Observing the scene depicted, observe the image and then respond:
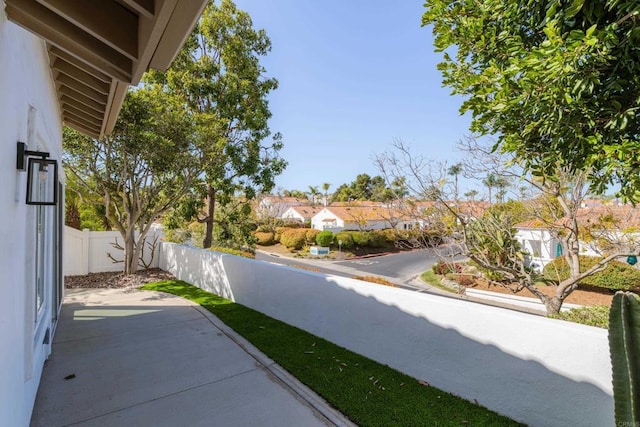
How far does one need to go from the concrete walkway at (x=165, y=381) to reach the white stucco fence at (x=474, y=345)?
1.44 m

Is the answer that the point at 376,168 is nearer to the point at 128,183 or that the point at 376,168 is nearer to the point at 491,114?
the point at 491,114

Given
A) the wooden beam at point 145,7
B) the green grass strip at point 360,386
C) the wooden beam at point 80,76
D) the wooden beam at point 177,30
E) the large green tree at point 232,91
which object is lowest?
the green grass strip at point 360,386

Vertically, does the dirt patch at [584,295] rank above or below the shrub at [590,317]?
below

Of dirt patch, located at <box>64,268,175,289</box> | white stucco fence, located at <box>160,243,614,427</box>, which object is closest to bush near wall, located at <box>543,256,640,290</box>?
white stucco fence, located at <box>160,243,614,427</box>

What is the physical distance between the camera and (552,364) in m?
3.46

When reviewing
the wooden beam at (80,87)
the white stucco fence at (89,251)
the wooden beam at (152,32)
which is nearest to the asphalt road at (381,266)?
the white stucco fence at (89,251)

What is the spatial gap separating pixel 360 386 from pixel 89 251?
1281 centimetres

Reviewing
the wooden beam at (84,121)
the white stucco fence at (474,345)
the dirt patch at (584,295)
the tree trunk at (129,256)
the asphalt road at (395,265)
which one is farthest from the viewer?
the asphalt road at (395,265)

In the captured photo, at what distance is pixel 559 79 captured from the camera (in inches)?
116

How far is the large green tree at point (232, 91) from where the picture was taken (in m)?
13.5

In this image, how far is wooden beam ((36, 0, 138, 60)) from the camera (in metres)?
2.68

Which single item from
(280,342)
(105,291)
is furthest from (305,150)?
(280,342)

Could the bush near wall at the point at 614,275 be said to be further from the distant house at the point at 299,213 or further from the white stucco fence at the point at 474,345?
the distant house at the point at 299,213

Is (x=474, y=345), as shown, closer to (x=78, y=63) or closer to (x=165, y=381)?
(x=165, y=381)
